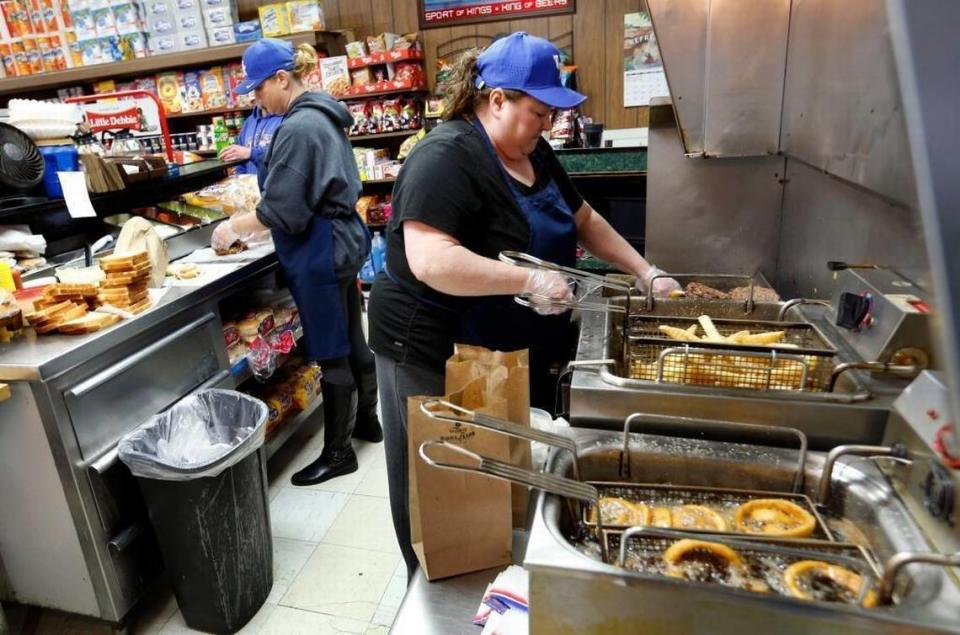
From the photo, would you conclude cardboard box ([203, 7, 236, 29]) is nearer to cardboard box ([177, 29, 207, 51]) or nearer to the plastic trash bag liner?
cardboard box ([177, 29, 207, 51])

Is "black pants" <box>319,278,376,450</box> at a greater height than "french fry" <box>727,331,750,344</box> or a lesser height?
lesser

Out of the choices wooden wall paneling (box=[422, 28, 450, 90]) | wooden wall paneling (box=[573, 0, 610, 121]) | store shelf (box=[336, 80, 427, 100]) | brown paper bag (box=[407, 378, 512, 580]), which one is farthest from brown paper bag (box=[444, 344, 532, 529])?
wooden wall paneling (box=[422, 28, 450, 90])

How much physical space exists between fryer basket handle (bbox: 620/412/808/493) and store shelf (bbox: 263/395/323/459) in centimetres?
209

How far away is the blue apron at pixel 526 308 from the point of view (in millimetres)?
1590

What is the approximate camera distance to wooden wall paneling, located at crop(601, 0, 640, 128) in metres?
4.29

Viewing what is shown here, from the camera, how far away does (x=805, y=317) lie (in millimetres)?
1473

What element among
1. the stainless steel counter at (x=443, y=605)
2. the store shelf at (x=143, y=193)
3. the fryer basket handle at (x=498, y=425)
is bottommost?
the stainless steel counter at (x=443, y=605)

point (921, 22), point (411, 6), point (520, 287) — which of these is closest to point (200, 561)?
point (520, 287)

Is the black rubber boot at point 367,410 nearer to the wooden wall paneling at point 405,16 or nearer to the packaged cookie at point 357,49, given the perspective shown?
the packaged cookie at point 357,49

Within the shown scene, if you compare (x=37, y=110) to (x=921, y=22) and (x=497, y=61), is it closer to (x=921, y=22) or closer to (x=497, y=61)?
(x=497, y=61)

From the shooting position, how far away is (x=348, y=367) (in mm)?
2768

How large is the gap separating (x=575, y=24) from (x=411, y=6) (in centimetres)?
133

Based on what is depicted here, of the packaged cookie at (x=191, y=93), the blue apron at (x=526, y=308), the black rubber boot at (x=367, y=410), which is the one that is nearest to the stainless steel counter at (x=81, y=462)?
the black rubber boot at (x=367, y=410)

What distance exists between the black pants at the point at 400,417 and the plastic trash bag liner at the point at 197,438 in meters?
0.50
